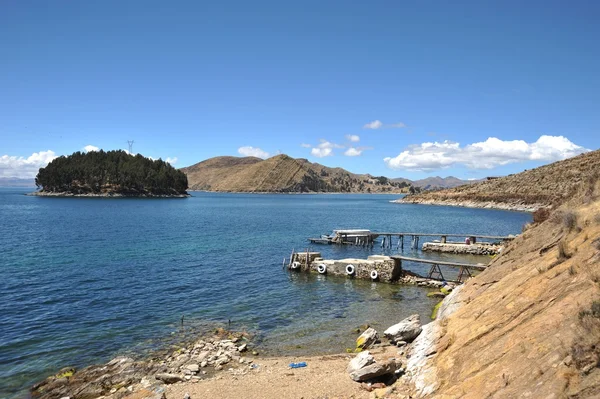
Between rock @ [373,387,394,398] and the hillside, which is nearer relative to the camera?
rock @ [373,387,394,398]

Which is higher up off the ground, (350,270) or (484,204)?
(484,204)

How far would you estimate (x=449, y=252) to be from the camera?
48.6 meters

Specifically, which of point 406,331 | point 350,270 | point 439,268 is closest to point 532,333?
point 406,331

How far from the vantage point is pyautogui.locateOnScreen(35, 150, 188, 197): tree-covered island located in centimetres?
16975

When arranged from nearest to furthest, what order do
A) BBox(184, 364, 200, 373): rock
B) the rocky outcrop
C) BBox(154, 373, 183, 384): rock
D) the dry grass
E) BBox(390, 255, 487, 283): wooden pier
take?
the dry grass < the rocky outcrop < BBox(154, 373, 183, 384): rock < BBox(184, 364, 200, 373): rock < BBox(390, 255, 487, 283): wooden pier

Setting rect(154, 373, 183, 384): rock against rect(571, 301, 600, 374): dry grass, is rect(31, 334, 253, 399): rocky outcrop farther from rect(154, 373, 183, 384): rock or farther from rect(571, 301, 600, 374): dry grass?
rect(571, 301, 600, 374): dry grass

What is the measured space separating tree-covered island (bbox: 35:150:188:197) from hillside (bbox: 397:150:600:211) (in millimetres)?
128729

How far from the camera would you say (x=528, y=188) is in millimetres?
122375

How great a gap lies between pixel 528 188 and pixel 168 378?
438ft

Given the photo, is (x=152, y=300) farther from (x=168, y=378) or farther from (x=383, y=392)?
(x=383, y=392)

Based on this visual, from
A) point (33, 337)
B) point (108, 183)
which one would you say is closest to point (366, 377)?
point (33, 337)

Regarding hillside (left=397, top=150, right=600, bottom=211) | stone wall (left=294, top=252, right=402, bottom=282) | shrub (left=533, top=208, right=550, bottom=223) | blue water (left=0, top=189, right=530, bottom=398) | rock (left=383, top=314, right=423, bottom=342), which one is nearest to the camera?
rock (left=383, top=314, right=423, bottom=342)

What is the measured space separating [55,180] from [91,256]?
158m

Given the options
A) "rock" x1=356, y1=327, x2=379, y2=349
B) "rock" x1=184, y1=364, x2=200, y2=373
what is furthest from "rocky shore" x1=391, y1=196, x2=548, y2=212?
"rock" x1=184, y1=364, x2=200, y2=373
